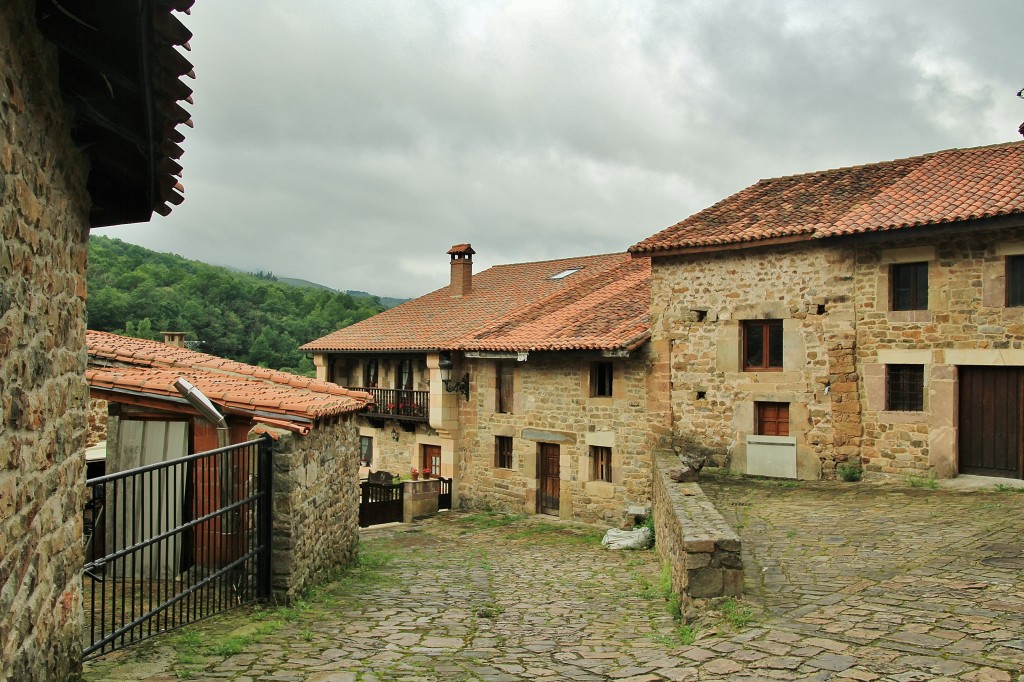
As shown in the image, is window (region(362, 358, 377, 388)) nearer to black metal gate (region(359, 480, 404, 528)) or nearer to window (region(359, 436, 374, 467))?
window (region(359, 436, 374, 467))

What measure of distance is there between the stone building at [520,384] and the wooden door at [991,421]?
18.6 feet

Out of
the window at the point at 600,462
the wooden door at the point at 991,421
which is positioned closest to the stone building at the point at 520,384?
the window at the point at 600,462

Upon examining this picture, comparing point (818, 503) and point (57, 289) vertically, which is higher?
point (57, 289)

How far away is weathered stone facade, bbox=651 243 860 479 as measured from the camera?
14289 mm

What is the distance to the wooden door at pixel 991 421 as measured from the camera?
1287 cm

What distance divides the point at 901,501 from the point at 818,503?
1.14 meters

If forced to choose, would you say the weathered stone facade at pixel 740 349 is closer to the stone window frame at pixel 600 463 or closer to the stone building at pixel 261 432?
the stone window frame at pixel 600 463

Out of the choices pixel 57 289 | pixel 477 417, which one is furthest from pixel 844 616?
pixel 477 417

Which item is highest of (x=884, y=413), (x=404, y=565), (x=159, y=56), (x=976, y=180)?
(x=976, y=180)

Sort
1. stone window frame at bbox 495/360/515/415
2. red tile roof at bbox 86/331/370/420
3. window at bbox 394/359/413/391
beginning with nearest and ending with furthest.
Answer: red tile roof at bbox 86/331/370/420
stone window frame at bbox 495/360/515/415
window at bbox 394/359/413/391

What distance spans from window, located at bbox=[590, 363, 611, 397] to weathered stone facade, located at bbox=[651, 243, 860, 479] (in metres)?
1.88

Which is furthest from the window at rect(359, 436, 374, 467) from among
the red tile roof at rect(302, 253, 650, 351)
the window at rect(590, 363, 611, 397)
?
the window at rect(590, 363, 611, 397)

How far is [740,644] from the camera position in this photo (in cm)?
583

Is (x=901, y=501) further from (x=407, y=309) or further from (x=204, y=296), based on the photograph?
(x=204, y=296)
